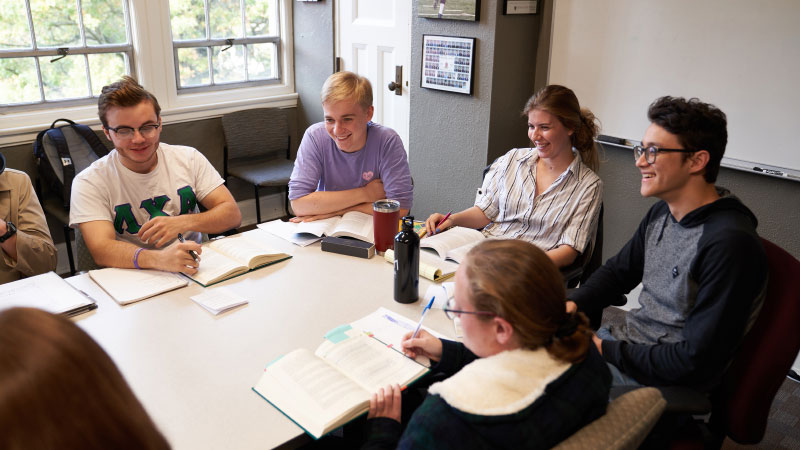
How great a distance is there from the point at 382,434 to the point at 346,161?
1.44 metres

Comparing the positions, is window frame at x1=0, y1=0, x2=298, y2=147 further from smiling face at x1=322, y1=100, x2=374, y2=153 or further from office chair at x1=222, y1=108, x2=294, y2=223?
smiling face at x1=322, y1=100, x2=374, y2=153

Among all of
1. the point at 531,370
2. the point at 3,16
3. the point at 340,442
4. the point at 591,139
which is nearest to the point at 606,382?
the point at 531,370

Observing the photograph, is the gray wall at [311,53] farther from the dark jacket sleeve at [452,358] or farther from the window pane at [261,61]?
the dark jacket sleeve at [452,358]

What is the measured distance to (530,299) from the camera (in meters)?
1.04

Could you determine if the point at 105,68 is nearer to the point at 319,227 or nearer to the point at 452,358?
the point at 319,227

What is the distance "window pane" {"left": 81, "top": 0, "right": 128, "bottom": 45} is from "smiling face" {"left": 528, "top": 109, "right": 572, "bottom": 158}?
108 inches

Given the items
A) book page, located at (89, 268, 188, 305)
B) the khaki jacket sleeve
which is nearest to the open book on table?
book page, located at (89, 268, 188, 305)

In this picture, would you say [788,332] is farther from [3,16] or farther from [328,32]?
[3,16]

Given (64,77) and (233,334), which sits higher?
(64,77)

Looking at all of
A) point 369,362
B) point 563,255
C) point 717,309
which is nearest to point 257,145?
point 563,255

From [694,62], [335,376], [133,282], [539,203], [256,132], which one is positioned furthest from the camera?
[256,132]

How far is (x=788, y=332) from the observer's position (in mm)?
1379

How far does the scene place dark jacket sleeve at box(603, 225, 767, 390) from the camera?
1388mm

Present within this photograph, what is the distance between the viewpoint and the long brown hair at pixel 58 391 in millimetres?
593
